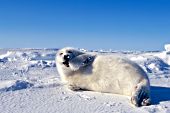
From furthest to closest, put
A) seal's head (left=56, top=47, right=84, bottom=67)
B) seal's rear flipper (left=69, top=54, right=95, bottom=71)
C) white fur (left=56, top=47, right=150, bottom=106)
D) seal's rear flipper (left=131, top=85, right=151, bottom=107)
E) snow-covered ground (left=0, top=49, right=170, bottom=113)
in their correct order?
seal's head (left=56, top=47, right=84, bottom=67)
seal's rear flipper (left=69, top=54, right=95, bottom=71)
white fur (left=56, top=47, right=150, bottom=106)
seal's rear flipper (left=131, top=85, right=151, bottom=107)
snow-covered ground (left=0, top=49, right=170, bottom=113)

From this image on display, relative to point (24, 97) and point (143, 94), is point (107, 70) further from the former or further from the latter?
point (24, 97)

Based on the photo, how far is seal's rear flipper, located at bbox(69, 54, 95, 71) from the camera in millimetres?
5137

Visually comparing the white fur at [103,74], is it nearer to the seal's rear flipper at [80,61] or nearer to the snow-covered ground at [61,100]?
the seal's rear flipper at [80,61]

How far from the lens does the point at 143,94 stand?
13.7ft

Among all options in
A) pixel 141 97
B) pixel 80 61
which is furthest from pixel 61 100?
pixel 80 61

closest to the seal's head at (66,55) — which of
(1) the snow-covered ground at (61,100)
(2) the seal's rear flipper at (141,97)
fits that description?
(1) the snow-covered ground at (61,100)

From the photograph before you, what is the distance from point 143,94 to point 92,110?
32.4 inches

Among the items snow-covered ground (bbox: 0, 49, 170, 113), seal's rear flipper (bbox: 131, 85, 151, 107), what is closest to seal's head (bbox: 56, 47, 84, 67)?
snow-covered ground (bbox: 0, 49, 170, 113)

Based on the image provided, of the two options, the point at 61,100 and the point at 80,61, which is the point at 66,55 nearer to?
the point at 80,61

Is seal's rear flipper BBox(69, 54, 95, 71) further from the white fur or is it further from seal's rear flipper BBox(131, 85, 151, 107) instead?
seal's rear flipper BBox(131, 85, 151, 107)

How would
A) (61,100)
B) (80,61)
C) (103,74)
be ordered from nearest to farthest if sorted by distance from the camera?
(61,100) → (103,74) → (80,61)

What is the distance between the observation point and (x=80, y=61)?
204 inches

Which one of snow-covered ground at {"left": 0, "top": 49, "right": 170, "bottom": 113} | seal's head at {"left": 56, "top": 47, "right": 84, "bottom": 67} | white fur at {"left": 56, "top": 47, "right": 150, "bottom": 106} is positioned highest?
seal's head at {"left": 56, "top": 47, "right": 84, "bottom": 67}

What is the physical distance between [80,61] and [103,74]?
1.57 feet
